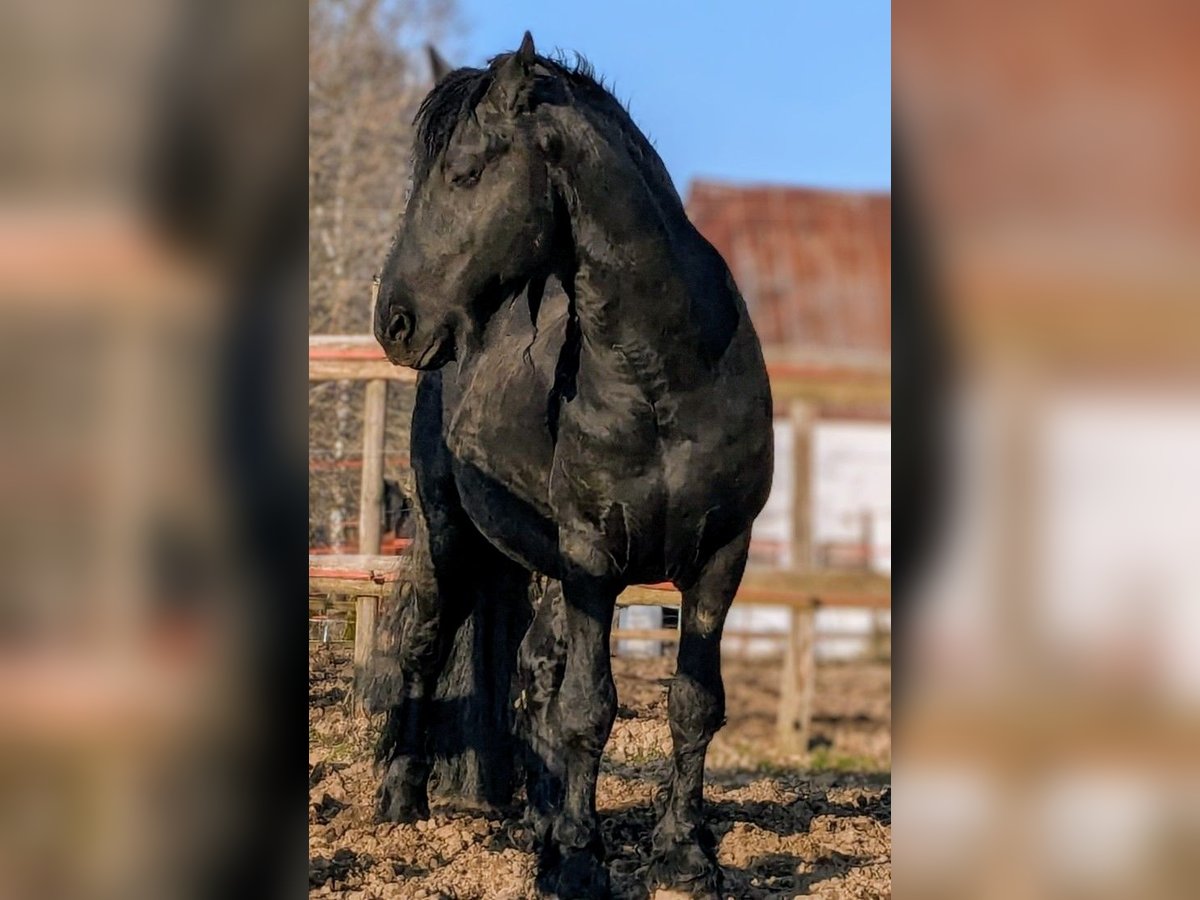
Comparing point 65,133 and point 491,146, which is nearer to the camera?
point 65,133

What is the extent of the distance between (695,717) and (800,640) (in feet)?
15.4

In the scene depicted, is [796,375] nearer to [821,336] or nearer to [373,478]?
Result: [821,336]

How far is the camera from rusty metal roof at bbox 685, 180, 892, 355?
896cm

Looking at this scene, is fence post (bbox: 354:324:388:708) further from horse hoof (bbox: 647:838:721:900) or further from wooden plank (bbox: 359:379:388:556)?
horse hoof (bbox: 647:838:721:900)

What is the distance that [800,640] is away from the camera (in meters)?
7.72

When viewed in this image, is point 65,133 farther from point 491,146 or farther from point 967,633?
point 491,146

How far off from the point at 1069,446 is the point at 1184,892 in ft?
1.86

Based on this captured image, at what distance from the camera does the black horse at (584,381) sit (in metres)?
2.71

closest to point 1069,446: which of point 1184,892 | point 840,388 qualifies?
point 1184,892

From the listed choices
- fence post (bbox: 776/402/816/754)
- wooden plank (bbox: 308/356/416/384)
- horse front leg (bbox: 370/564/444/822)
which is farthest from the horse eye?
fence post (bbox: 776/402/816/754)

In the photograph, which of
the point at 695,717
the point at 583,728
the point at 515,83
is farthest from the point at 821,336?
the point at 515,83

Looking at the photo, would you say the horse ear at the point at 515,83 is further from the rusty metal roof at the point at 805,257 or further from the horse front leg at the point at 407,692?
the rusty metal roof at the point at 805,257

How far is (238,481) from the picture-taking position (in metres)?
1.41

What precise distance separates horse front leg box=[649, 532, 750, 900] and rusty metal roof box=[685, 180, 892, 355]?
5421 mm
